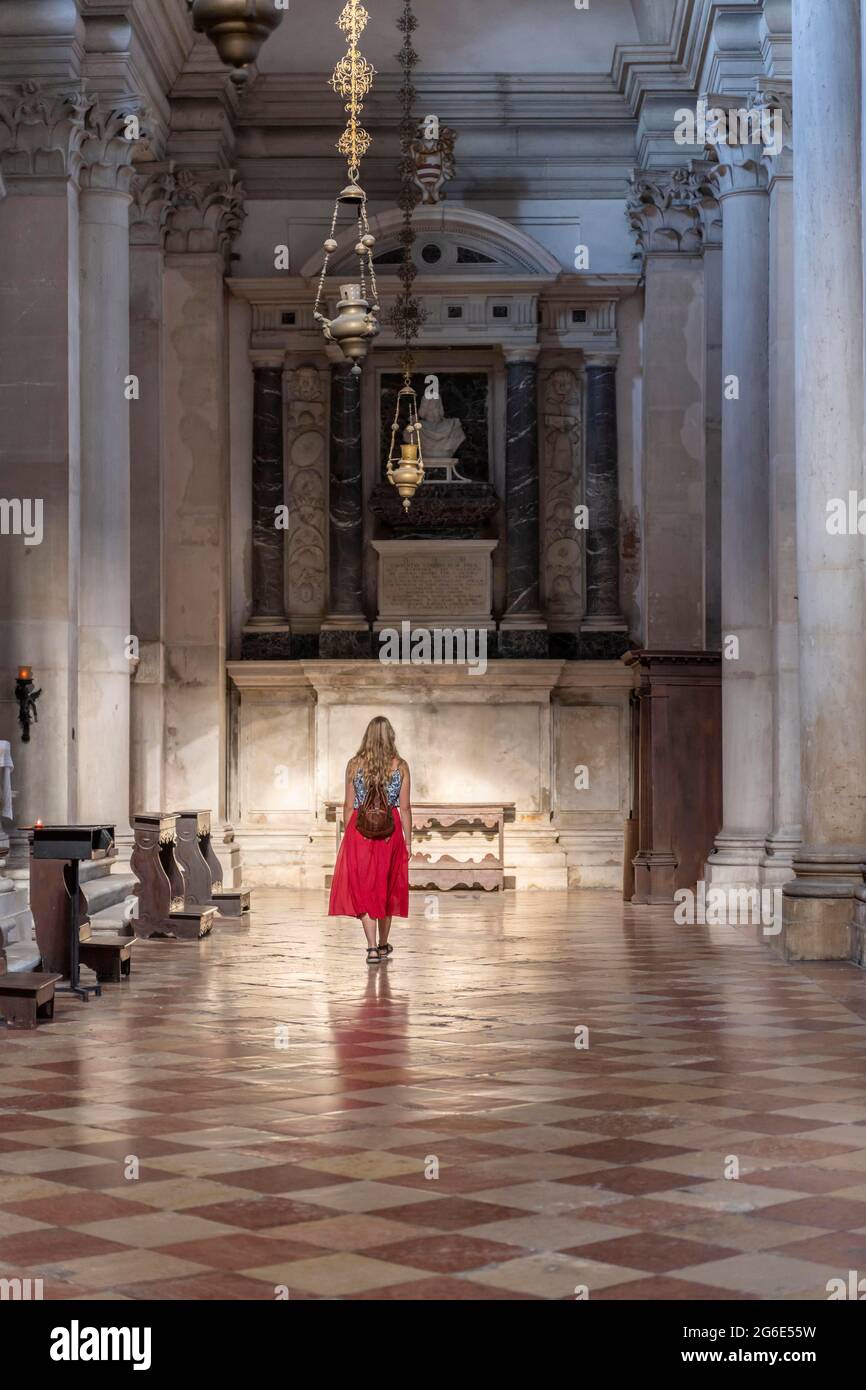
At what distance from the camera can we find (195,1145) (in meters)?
7.23

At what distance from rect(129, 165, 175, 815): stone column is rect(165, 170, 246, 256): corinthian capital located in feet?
1.13

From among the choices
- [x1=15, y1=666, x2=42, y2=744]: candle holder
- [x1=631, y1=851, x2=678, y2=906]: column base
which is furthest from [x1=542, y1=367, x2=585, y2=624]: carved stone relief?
[x1=15, y1=666, x2=42, y2=744]: candle holder

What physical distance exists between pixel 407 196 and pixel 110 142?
505 centimetres

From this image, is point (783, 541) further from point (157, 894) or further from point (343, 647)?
point (343, 647)

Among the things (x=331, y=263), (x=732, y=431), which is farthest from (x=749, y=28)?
(x=331, y=263)

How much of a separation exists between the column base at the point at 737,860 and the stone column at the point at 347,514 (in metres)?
6.89

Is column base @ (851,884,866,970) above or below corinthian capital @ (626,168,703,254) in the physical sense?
below

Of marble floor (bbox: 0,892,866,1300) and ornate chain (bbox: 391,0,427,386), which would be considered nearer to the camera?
marble floor (bbox: 0,892,866,1300)

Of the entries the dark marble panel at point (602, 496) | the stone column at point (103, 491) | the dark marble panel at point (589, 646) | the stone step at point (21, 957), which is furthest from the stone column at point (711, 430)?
the stone step at point (21, 957)

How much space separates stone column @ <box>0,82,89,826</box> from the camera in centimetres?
1716

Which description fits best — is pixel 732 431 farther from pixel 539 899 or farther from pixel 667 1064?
pixel 667 1064

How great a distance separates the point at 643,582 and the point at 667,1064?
1624 cm
